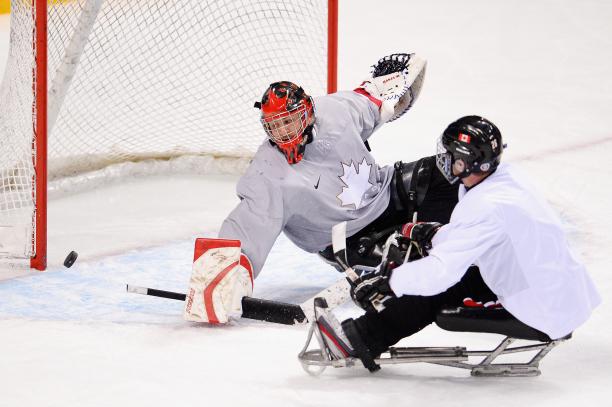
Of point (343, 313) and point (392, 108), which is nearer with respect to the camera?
point (343, 313)

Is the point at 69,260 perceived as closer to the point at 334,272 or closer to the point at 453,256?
the point at 334,272

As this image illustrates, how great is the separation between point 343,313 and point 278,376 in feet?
2.08

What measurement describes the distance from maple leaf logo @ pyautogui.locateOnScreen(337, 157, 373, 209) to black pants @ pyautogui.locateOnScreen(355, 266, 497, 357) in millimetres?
888

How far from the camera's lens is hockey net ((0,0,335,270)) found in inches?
186

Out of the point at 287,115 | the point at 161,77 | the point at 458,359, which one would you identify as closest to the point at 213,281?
the point at 287,115

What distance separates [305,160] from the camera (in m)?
3.76

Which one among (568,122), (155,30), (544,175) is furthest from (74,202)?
(568,122)

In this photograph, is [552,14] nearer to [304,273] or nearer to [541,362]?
[304,273]

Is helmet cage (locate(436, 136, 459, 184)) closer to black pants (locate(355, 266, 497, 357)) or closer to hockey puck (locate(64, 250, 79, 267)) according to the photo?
black pants (locate(355, 266, 497, 357))

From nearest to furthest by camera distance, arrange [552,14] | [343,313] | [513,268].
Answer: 1. [513,268]
2. [343,313]
3. [552,14]

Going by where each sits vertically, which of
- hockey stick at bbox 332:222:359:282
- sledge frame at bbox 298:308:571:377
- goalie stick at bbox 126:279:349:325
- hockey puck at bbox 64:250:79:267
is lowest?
hockey puck at bbox 64:250:79:267

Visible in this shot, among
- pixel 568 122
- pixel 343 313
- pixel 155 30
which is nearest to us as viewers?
pixel 343 313

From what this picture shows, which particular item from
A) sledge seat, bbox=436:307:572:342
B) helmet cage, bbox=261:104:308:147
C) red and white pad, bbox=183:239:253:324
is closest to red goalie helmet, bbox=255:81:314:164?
helmet cage, bbox=261:104:308:147

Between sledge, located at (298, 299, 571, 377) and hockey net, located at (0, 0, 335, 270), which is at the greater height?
hockey net, located at (0, 0, 335, 270)
